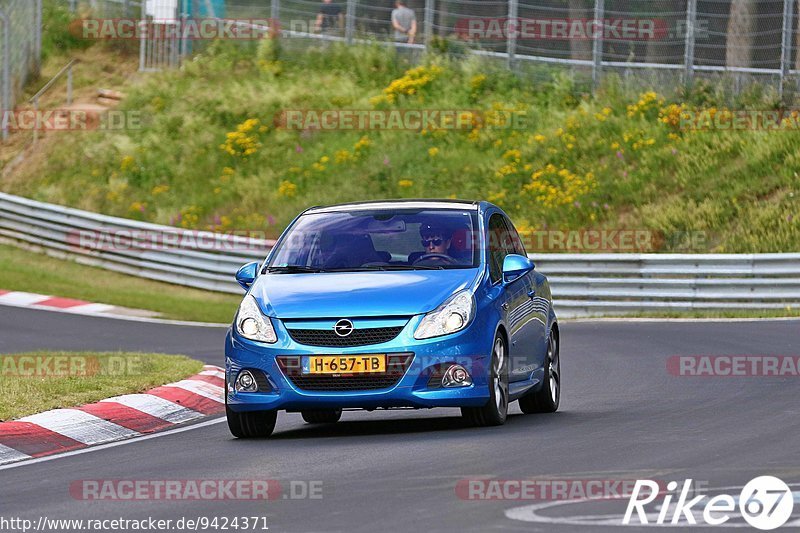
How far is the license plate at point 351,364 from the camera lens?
1095cm

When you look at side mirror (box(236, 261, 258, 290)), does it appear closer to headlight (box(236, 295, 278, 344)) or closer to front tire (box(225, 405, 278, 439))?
headlight (box(236, 295, 278, 344))

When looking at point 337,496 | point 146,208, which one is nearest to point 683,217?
point 146,208

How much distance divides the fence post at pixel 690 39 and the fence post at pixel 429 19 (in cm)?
601

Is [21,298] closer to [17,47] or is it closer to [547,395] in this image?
[17,47]

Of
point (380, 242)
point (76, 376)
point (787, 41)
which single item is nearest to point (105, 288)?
point (787, 41)

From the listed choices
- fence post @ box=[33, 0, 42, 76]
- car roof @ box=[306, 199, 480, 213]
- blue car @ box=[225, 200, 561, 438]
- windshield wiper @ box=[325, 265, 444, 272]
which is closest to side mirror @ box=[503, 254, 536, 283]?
blue car @ box=[225, 200, 561, 438]

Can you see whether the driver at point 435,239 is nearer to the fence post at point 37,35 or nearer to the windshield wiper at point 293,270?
the windshield wiper at point 293,270

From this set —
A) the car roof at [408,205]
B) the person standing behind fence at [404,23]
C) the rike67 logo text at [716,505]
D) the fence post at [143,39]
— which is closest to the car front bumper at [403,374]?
the car roof at [408,205]

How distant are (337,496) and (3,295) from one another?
20.7m

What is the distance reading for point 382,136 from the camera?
36.6 m

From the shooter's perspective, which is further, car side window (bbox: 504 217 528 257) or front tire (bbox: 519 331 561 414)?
car side window (bbox: 504 217 528 257)

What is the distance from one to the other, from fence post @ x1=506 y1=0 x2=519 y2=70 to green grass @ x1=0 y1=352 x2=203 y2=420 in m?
19.4

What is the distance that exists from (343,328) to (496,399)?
1214 mm

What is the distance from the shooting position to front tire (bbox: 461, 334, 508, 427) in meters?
11.3
